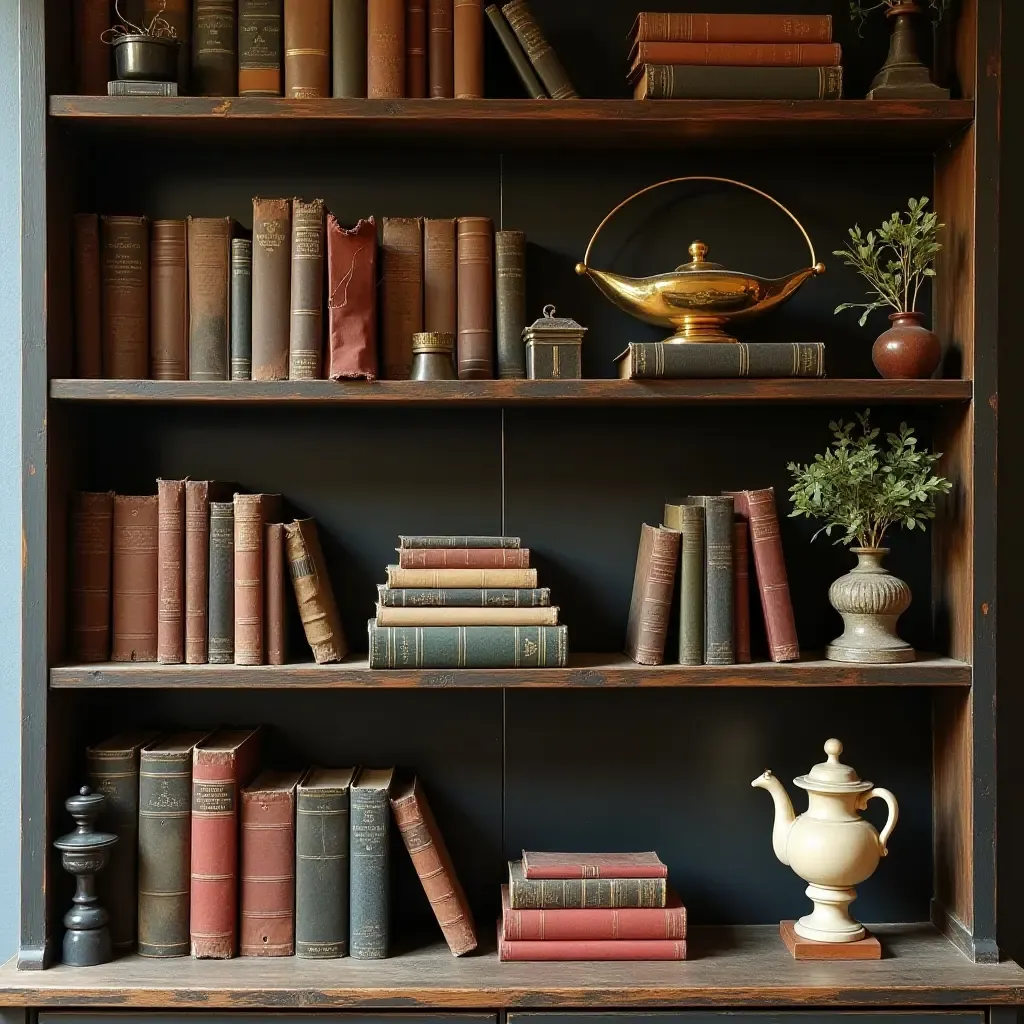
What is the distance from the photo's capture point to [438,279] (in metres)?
2.06

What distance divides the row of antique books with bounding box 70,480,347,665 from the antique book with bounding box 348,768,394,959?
0.26m

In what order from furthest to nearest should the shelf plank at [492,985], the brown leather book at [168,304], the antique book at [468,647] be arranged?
the brown leather book at [168,304] < the antique book at [468,647] < the shelf plank at [492,985]

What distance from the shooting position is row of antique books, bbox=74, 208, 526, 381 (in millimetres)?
1981

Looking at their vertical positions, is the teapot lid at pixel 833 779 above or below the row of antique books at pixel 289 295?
below

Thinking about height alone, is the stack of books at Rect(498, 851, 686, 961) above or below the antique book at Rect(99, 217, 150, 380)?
below

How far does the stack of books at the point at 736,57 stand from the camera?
196cm

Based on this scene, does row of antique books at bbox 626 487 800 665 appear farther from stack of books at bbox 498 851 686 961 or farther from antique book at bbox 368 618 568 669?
stack of books at bbox 498 851 686 961

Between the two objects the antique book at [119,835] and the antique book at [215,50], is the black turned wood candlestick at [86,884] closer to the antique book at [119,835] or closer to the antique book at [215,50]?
the antique book at [119,835]

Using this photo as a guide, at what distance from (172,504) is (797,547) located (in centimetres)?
115

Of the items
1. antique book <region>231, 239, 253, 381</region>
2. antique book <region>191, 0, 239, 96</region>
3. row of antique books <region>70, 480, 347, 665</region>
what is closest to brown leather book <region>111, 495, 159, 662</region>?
row of antique books <region>70, 480, 347, 665</region>

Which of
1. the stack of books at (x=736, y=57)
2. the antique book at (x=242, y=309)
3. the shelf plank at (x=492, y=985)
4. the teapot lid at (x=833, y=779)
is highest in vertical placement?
the stack of books at (x=736, y=57)

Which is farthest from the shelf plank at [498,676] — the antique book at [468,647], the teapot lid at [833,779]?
the teapot lid at [833,779]

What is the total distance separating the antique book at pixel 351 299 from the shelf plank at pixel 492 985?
0.98 m

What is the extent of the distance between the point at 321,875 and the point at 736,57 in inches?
61.1
